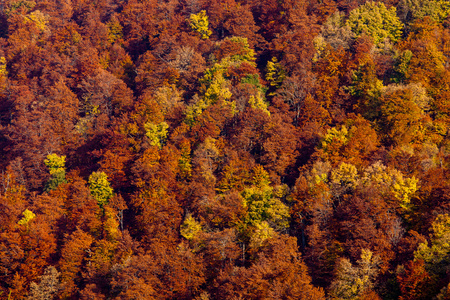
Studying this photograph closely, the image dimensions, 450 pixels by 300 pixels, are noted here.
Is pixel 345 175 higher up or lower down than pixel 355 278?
higher up

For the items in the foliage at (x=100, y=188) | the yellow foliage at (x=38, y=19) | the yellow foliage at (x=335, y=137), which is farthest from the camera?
the yellow foliage at (x=38, y=19)

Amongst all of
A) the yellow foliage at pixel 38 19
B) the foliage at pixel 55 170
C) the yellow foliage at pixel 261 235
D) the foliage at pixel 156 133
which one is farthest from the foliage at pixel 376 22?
the yellow foliage at pixel 38 19

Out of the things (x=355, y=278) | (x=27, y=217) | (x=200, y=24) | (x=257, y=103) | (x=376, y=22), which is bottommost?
(x=27, y=217)

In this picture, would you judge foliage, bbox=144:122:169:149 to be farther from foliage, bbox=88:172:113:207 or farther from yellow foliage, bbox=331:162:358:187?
yellow foliage, bbox=331:162:358:187

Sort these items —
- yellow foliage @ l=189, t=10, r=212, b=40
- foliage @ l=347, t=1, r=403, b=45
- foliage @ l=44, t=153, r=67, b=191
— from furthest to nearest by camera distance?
yellow foliage @ l=189, t=10, r=212, b=40
foliage @ l=347, t=1, r=403, b=45
foliage @ l=44, t=153, r=67, b=191

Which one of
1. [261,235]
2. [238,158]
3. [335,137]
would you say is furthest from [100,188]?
[335,137]

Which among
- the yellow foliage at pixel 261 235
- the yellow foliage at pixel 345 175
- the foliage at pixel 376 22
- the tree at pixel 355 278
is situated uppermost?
the foliage at pixel 376 22

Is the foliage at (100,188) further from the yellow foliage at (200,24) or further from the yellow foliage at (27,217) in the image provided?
the yellow foliage at (200,24)

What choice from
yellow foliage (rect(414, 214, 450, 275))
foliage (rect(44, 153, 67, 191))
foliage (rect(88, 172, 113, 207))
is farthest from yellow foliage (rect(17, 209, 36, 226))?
yellow foliage (rect(414, 214, 450, 275))

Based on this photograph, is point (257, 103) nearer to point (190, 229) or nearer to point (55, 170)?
point (190, 229)
